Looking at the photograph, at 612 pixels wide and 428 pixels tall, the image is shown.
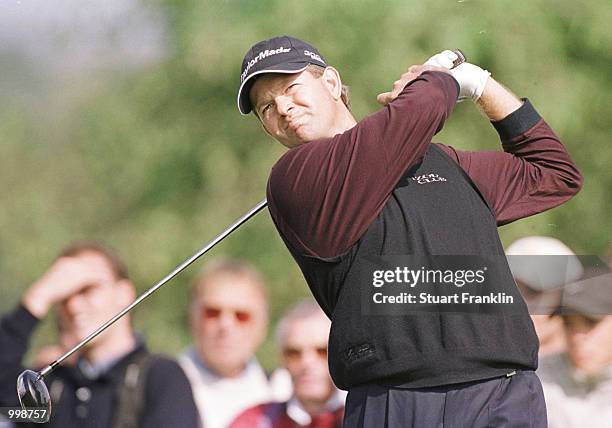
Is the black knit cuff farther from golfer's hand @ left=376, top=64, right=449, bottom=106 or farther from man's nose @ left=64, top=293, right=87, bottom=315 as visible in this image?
man's nose @ left=64, top=293, right=87, bottom=315

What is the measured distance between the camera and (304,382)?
3053 millimetres

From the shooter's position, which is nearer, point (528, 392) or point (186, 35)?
point (528, 392)

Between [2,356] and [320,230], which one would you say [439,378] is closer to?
[320,230]

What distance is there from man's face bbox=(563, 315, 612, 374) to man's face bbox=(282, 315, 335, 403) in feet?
2.15

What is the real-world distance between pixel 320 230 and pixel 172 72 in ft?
4.97

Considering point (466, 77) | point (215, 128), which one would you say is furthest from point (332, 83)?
point (215, 128)

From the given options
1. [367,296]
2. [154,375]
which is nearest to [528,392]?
[367,296]

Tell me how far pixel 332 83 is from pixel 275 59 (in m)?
0.15

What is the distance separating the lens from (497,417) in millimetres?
1765

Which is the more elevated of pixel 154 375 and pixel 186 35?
pixel 186 35

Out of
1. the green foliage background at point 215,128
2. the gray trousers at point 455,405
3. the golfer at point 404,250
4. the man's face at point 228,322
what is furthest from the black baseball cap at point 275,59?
the man's face at point 228,322

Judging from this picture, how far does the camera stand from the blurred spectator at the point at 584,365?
2957mm

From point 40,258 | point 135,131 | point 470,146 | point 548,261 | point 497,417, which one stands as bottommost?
point 497,417

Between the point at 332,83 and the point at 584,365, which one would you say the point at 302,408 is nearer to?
the point at 584,365
